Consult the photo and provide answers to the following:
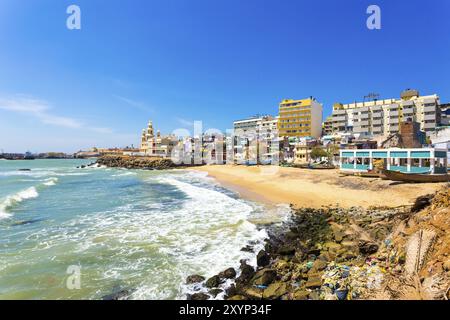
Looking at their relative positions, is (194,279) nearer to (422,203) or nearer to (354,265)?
(354,265)

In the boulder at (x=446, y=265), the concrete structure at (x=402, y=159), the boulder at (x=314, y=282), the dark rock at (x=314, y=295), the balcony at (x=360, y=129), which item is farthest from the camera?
the balcony at (x=360, y=129)

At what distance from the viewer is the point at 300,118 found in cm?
8731

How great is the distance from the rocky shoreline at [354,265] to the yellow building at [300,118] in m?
77.7

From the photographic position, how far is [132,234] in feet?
45.7

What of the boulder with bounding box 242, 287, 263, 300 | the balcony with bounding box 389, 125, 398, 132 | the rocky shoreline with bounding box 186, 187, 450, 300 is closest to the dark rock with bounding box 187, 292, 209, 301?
the rocky shoreline with bounding box 186, 187, 450, 300

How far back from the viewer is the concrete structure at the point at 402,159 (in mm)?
25656

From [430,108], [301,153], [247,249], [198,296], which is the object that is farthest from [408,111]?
[198,296]

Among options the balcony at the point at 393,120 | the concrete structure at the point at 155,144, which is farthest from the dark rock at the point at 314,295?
the concrete structure at the point at 155,144

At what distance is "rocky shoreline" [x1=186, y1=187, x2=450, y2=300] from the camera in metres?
6.01

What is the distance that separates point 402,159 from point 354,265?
26.8 metres

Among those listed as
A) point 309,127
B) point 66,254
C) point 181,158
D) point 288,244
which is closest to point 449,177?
point 288,244

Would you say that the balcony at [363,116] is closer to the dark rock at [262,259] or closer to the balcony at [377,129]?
the balcony at [377,129]
